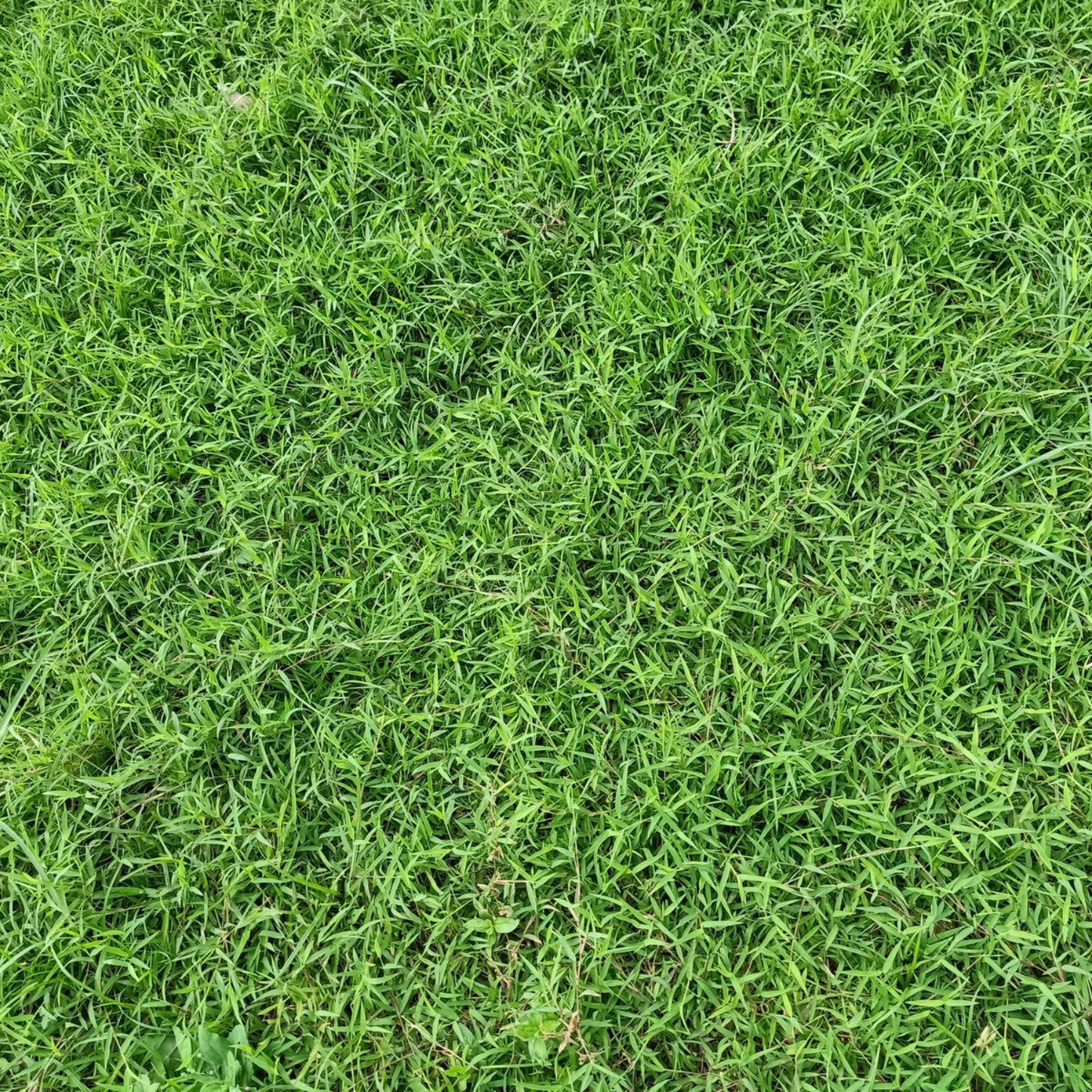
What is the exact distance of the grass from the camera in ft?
5.60

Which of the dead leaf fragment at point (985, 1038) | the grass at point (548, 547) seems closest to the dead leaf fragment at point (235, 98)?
the grass at point (548, 547)

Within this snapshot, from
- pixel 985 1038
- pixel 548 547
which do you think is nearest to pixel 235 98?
pixel 548 547

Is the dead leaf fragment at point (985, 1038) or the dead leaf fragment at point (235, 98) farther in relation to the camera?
the dead leaf fragment at point (235, 98)

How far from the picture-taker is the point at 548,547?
2059 millimetres

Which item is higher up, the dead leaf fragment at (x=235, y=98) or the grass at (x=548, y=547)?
the dead leaf fragment at (x=235, y=98)

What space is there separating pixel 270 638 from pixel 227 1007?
2.62 ft

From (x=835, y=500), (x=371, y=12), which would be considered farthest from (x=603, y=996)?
(x=371, y=12)

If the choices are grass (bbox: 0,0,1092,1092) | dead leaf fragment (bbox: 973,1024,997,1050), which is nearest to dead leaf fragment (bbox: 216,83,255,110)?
grass (bbox: 0,0,1092,1092)

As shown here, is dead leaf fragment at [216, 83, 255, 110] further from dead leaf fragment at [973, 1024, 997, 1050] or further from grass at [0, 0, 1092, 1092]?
dead leaf fragment at [973, 1024, 997, 1050]

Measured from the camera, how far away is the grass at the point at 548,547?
1.71m

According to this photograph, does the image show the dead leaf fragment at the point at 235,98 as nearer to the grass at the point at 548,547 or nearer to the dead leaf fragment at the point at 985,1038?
the grass at the point at 548,547

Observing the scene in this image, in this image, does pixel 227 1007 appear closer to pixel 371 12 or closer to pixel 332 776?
pixel 332 776

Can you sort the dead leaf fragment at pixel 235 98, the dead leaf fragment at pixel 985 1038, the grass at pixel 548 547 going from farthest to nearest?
the dead leaf fragment at pixel 235 98
the grass at pixel 548 547
the dead leaf fragment at pixel 985 1038

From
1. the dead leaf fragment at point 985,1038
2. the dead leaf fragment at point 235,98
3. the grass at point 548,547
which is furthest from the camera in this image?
the dead leaf fragment at point 235,98
